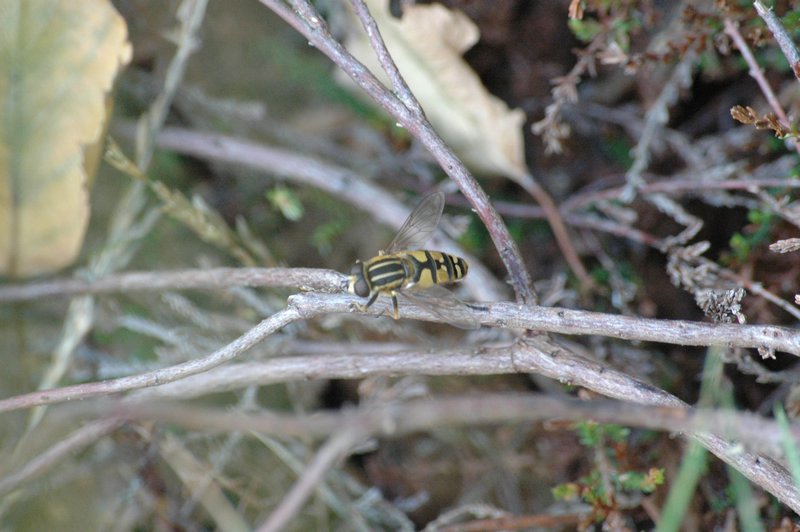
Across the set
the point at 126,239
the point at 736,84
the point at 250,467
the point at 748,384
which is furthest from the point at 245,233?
the point at 736,84

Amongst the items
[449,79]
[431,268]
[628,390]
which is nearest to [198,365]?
[431,268]

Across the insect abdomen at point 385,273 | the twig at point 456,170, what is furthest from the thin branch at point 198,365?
the twig at point 456,170

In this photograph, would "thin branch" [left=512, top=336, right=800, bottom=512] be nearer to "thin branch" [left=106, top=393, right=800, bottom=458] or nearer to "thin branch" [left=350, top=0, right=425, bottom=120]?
"thin branch" [left=106, top=393, right=800, bottom=458]

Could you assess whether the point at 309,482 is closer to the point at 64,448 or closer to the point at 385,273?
the point at 385,273

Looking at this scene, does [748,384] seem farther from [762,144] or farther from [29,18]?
[29,18]

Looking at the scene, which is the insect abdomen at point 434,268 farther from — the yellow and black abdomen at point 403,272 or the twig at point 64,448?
the twig at point 64,448

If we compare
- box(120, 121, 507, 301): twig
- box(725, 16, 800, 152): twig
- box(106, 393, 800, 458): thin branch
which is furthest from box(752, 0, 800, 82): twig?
box(120, 121, 507, 301): twig
